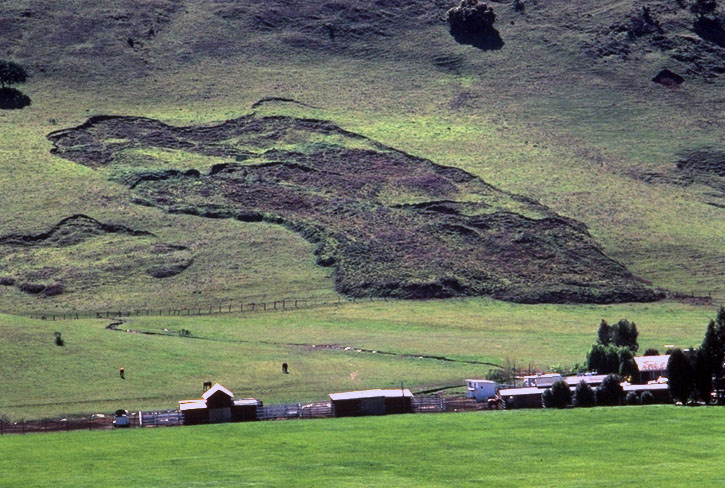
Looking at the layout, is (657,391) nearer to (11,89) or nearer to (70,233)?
(70,233)

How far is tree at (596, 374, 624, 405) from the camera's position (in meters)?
81.5

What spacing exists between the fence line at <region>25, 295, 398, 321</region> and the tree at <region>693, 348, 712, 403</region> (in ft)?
169

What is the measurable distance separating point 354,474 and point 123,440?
56.7 feet

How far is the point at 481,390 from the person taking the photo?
8475cm

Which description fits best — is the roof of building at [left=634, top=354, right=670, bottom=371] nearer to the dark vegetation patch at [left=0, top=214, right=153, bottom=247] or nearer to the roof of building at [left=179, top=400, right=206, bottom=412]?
the roof of building at [left=179, top=400, right=206, bottom=412]

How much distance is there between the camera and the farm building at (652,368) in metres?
92.1

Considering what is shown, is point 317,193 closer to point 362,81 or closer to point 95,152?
point 95,152

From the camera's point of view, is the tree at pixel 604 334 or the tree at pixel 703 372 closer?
the tree at pixel 703 372

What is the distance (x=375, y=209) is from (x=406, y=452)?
8970 centimetres

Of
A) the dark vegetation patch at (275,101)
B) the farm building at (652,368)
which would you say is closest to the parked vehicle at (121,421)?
the farm building at (652,368)

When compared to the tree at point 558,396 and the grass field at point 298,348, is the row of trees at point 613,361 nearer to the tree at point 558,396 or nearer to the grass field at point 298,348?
the grass field at point 298,348

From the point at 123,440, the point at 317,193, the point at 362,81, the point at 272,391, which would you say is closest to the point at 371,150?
the point at 317,193

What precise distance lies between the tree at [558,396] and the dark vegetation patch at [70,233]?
70560 mm

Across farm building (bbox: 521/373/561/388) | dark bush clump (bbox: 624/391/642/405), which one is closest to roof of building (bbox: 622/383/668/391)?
dark bush clump (bbox: 624/391/642/405)
